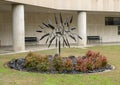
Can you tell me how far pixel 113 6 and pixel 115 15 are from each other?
5539 millimetres

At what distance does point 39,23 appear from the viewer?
97.7 ft

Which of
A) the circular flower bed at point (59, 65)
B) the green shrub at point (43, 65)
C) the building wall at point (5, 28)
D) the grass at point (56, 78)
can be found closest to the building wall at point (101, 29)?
the building wall at point (5, 28)

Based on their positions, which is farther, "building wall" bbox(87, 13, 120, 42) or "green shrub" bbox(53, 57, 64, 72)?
"building wall" bbox(87, 13, 120, 42)

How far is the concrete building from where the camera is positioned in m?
21.8

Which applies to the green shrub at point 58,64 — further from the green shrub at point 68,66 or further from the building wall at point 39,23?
the building wall at point 39,23

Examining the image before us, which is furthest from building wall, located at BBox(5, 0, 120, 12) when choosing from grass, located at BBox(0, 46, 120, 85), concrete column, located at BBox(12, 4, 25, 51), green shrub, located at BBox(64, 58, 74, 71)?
grass, located at BBox(0, 46, 120, 85)

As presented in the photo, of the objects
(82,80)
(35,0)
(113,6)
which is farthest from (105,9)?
(82,80)

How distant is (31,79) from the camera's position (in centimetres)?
1083

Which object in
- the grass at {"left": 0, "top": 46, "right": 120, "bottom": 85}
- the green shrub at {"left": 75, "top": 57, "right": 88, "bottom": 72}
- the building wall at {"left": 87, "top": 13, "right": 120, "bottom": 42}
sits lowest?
the grass at {"left": 0, "top": 46, "right": 120, "bottom": 85}

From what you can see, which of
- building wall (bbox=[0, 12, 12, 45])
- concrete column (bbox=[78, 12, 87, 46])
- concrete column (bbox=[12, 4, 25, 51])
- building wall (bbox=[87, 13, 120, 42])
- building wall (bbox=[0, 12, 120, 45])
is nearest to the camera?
concrete column (bbox=[12, 4, 25, 51])

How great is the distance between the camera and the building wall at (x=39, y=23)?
27.9 m

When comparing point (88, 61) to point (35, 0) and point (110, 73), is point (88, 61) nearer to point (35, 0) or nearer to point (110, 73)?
point (110, 73)

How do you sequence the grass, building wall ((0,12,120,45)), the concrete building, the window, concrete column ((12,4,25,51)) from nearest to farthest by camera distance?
the grass → concrete column ((12,4,25,51)) → the concrete building → building wall ((0,12,120,45)) → the window

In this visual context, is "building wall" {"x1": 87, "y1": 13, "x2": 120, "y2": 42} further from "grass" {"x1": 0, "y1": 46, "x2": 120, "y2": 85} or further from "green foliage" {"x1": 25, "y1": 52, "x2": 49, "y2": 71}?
"grass" {"x1": 0, "y1": 46, "x2": 120, "y2": 85}
